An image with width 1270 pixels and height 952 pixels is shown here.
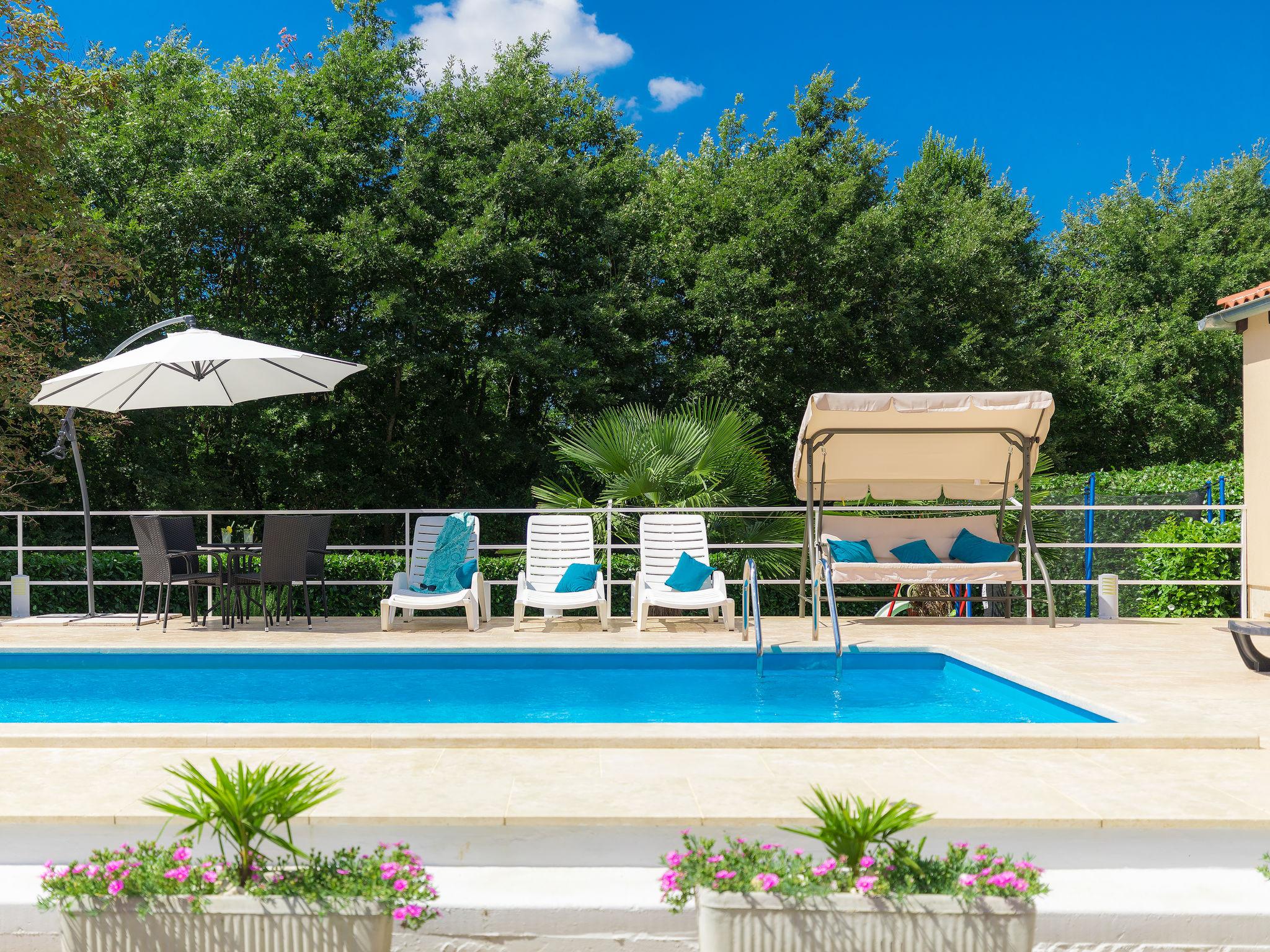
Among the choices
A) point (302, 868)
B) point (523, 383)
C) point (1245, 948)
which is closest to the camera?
point (302, 868)

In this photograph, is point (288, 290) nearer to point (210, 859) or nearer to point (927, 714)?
point (927, 714)

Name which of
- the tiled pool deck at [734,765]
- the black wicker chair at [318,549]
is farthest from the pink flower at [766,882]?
the black wicker chair at [318,549]

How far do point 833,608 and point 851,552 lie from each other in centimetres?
136

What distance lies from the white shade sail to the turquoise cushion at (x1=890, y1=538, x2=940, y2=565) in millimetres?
670

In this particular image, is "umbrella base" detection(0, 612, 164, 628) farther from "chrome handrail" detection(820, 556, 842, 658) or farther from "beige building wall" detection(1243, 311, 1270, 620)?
"beige building wall" detection(1243, 311, 1270, 620)

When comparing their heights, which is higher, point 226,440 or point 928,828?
point 226,440

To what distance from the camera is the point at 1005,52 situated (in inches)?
828

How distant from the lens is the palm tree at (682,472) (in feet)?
29.2

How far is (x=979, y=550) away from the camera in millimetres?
8188

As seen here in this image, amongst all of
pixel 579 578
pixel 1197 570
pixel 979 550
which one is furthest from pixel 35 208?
pixel 1197 570

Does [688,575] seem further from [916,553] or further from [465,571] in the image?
[916,553]

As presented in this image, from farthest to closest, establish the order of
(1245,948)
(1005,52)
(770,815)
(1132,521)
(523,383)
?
1. (1005,52)
2. (523,383)
3. (1132,521)
4. (770,815)
5. (1245,948)

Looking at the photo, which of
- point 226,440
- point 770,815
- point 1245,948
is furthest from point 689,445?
point 226,440

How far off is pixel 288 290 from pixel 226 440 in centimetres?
245
